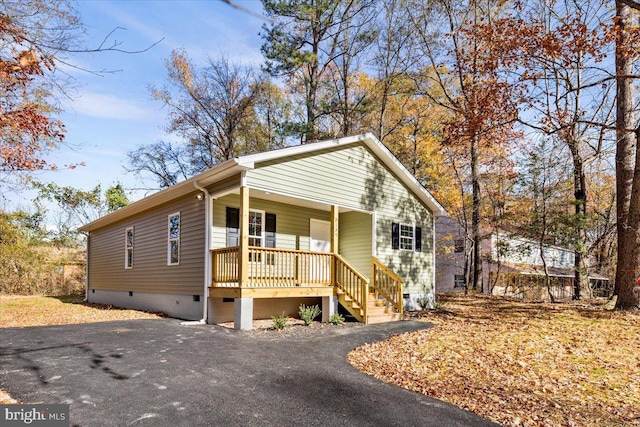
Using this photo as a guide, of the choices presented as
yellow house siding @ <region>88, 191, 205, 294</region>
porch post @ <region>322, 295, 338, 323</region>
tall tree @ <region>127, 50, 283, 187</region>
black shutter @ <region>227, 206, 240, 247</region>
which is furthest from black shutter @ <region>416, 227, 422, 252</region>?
tall tree @ <region>127, 50, 283, 187</region>

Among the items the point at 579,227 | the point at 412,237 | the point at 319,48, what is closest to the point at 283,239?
the point at 412,237

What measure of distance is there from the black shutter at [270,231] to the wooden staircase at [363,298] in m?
2.15

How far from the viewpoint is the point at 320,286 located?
1107 cm

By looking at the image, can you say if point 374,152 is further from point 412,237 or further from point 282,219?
point 282,219

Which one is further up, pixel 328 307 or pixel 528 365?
pixel 328 307

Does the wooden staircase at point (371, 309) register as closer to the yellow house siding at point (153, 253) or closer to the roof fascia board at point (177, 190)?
the yellow house siding at point (153, 253)

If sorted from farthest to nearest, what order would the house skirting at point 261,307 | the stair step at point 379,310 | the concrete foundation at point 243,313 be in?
1. the stair step at point 379,310
2. the house skirting at point 261,307
3. the concrete foundation at point 243,313

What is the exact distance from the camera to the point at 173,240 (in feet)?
40.6

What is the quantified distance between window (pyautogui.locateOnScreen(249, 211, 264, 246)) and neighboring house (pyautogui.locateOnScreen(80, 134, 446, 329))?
3 cm

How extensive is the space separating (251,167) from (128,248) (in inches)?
319

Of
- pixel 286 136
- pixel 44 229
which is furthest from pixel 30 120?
Answer: pixel 44 229

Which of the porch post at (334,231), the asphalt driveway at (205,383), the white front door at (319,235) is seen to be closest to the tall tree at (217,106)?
the white front door at (319,235)

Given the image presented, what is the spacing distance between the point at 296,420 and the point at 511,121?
10.4 m

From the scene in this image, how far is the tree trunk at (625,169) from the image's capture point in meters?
10.7
